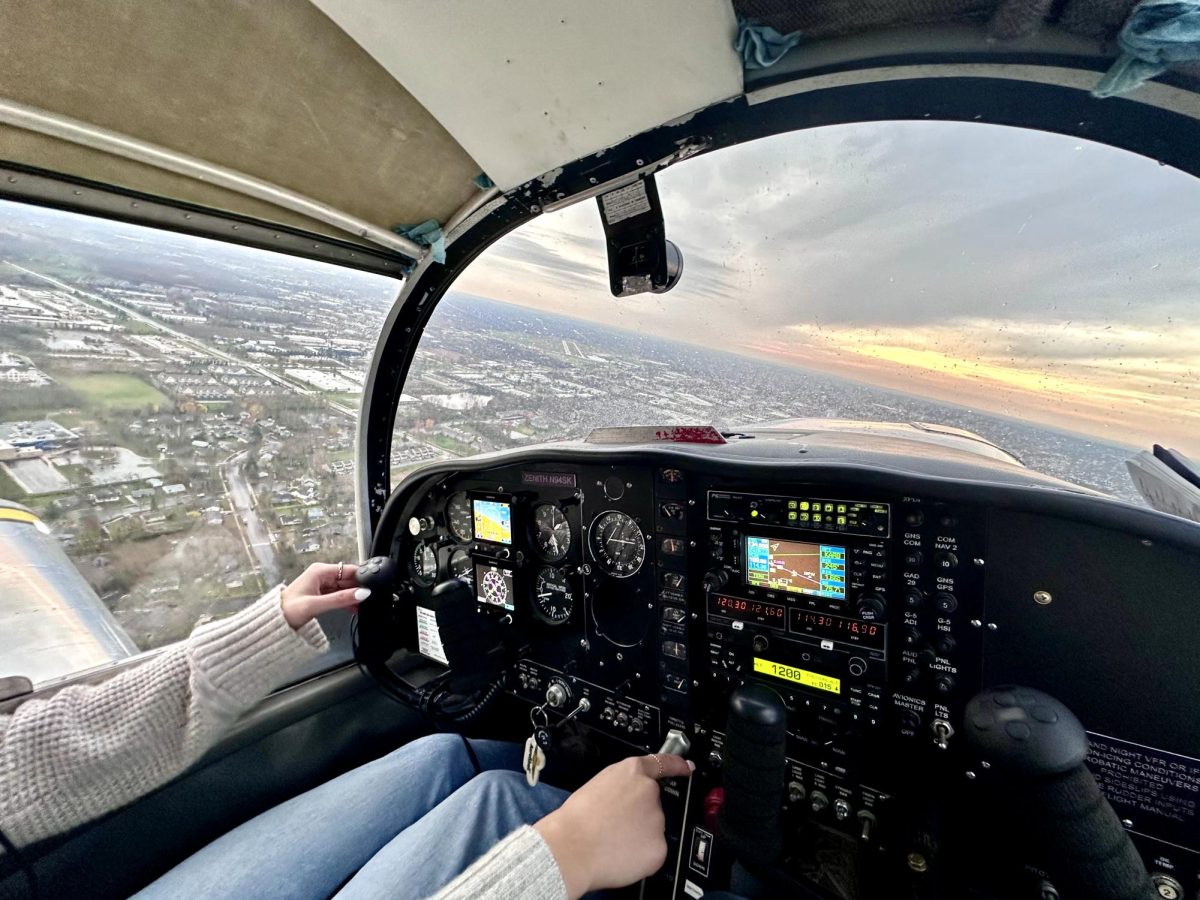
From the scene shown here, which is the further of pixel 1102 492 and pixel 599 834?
pixel 1102 492

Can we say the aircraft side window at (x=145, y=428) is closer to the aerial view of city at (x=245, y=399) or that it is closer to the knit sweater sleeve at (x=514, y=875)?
the aerial view of city at (x=245, y=399)

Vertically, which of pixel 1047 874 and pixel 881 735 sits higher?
pixel 881 735

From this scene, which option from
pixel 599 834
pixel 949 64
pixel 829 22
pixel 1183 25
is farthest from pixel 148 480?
pixel 1183 25

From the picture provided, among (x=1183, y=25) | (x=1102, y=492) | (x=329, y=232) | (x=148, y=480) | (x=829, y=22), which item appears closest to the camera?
(x=1183, y=25)

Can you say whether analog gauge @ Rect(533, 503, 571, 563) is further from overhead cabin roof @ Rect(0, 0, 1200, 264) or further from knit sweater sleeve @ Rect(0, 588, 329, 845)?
overhead cabin roof @ Rect(0, 0, 1200, 264)

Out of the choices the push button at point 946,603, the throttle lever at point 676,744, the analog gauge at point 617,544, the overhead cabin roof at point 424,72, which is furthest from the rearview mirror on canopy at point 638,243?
the throttle lever at point 676,744

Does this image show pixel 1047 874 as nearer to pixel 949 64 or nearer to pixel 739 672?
pixel 739 672

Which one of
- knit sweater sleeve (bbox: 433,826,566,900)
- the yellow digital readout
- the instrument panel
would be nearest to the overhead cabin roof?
the instrument panel
